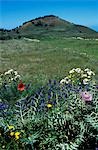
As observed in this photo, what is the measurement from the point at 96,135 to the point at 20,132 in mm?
1134

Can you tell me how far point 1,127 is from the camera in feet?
21.0

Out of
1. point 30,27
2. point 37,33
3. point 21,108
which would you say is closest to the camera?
point 21,108

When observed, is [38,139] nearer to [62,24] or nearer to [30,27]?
[30,27]

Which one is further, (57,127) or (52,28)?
(52,28)

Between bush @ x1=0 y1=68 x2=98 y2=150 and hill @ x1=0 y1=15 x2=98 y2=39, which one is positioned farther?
hill @ x1=0 y1=15 x2=98 y2=39

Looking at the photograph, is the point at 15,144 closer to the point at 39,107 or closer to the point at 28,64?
the point at 39,107

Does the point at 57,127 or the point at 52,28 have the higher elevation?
the point at 57,127

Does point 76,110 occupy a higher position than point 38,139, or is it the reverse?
point 76,110

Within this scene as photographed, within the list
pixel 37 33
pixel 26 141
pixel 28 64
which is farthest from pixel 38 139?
pixel 37 33

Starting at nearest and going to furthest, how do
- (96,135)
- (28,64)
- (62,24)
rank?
(96,135)
(28,64)
(62,24)

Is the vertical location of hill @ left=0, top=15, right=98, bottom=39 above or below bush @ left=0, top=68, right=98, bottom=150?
Answer: below

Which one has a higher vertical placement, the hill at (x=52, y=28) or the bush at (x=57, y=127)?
the bush at (x=57, y=127)

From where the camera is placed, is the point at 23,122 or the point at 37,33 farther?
the point at 37,33

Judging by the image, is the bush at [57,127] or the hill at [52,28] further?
the hill at [52,28]
